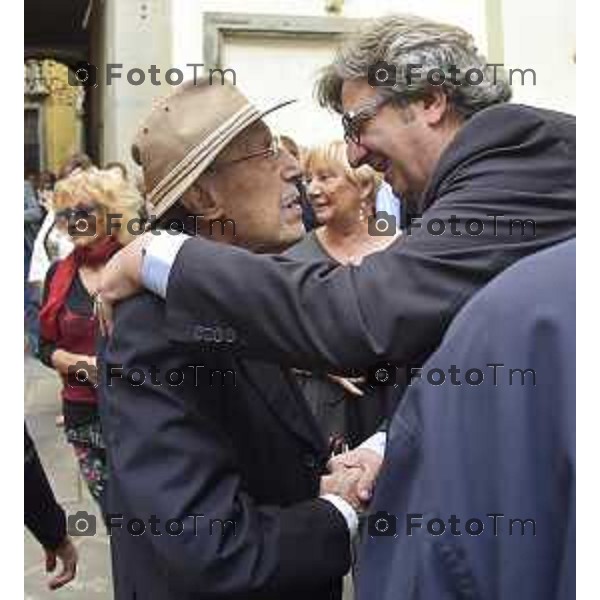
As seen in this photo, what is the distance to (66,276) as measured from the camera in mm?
4422

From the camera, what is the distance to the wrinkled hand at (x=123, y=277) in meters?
1.79

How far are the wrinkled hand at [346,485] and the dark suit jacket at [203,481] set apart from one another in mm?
41

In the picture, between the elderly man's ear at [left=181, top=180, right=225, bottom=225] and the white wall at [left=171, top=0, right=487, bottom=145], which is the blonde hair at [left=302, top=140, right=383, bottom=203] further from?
the white wall at [left=171, top=0, right=487, bottom=145]

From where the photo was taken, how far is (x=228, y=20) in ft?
27.6

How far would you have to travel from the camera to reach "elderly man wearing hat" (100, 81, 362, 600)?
67.2 inches

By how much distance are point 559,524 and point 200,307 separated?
83 cm

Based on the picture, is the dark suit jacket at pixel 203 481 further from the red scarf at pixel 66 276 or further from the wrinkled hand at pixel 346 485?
the red scarf at pixel 66 276

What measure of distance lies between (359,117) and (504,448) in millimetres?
1136

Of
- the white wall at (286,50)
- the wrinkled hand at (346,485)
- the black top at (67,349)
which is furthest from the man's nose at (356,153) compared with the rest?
the white wall at (286,50)

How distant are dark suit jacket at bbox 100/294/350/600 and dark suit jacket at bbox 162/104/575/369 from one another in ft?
0.35

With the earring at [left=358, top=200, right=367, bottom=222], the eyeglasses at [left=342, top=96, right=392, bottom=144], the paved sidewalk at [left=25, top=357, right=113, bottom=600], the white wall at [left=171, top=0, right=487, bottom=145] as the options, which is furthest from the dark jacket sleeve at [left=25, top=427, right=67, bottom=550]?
the white wall at [left=171, top=0, right=487, bottom=145]

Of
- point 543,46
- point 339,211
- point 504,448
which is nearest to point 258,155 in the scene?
point 504,448

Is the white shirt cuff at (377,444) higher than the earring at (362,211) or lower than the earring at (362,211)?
lower

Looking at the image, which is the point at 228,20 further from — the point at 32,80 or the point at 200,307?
the point at 32,80
